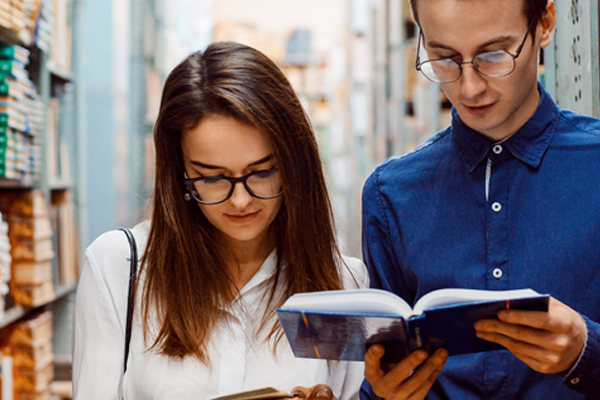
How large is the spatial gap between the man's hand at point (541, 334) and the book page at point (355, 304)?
0.12 meters

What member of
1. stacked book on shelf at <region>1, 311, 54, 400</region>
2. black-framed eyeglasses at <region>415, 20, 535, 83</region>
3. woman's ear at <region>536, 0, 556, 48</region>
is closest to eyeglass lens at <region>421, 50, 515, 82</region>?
black-framed eyeglasses at <region>415, 20, 535, 83</region>

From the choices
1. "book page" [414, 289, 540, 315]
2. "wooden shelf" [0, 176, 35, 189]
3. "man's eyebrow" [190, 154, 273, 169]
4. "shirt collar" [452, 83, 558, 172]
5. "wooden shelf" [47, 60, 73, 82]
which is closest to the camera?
"book page" [414, 289, 540, 315]

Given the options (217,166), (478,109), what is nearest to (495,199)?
(478,109)

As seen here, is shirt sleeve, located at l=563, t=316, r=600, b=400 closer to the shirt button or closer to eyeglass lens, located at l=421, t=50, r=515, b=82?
the shirt button

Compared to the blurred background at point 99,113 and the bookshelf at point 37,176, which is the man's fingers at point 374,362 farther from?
the bookshelf at point 37,176

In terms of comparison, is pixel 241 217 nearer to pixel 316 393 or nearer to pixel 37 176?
pixel 316 393

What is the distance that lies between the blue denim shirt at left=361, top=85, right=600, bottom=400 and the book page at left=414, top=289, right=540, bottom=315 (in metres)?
0.32

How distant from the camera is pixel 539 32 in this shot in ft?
3.50

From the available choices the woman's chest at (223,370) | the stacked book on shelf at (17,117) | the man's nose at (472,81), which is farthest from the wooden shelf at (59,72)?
the man's nose at (472,81)

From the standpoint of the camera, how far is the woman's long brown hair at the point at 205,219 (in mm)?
1268

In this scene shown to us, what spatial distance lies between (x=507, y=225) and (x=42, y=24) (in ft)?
6.98

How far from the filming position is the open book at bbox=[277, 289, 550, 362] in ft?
2.54

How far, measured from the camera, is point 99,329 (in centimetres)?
126

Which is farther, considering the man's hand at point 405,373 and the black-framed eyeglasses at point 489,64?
the black-framed eyeglasses at point 489,64
